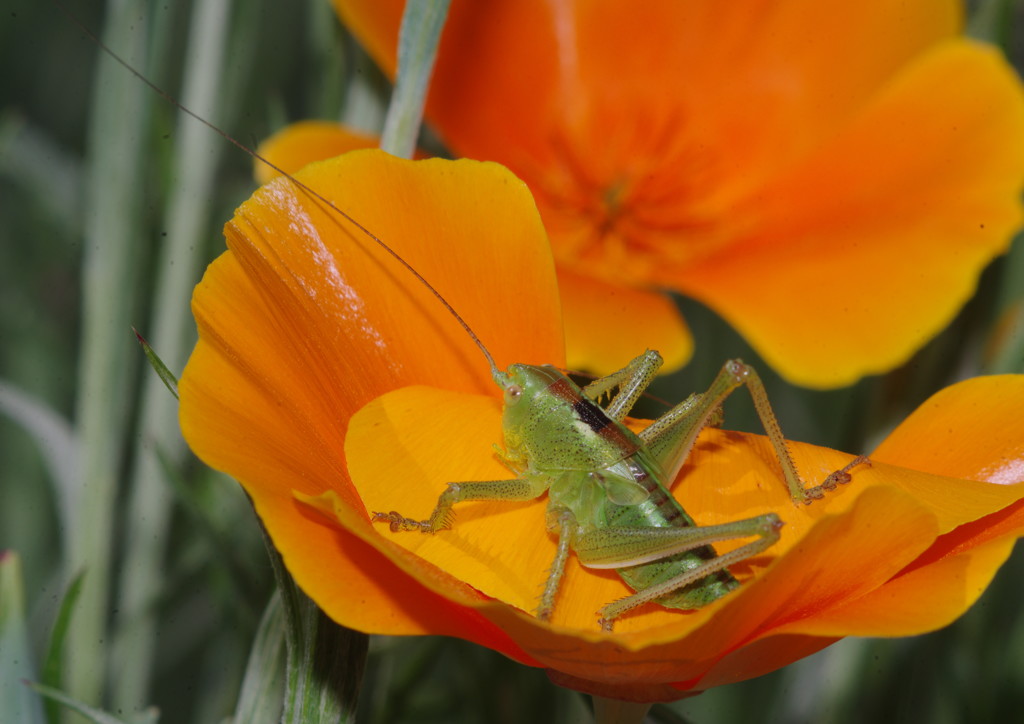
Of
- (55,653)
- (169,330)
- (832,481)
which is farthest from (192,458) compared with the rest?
(832,481)

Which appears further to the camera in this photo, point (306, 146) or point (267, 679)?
point (306, 146)

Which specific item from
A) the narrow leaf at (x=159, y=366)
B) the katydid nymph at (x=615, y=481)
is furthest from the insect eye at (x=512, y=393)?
the narrow leaf at (x=159, y=366)

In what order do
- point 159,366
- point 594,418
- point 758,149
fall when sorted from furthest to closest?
1. point 758,149
2. point 594,418
3. point 159,366

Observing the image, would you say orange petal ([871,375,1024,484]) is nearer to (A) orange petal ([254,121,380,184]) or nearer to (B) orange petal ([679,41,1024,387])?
(B) orange petal ([679,41,1024,387])

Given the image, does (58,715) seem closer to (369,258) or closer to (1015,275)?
(369,258)

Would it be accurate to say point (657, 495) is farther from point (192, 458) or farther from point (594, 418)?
point (192, 458)

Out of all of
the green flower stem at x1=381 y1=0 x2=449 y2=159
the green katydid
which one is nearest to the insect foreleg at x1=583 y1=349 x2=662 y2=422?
Answer: the green katydid

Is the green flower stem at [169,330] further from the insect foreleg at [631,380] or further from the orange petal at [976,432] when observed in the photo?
the orange petal at [976,432]

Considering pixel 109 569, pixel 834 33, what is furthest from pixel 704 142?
pixel 109 569
